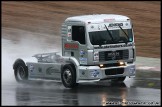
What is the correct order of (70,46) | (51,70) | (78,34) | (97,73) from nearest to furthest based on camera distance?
(97,73) → (78,34) → (70,46) → (51,70)

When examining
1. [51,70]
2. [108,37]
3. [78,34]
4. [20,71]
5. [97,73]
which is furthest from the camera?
[20,71]

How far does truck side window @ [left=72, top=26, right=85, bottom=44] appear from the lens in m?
20.3

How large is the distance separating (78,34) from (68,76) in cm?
145

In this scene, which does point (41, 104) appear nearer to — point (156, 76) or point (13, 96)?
point (13, 96)

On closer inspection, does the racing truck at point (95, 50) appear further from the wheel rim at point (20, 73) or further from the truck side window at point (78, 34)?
the wheel rim at point (20, 73)

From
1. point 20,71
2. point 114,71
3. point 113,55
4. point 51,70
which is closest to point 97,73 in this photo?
point 114,71

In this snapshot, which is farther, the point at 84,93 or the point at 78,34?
the point at 78,34

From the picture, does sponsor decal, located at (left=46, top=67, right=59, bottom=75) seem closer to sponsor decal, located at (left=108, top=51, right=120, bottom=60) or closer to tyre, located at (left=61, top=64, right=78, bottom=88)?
tyre, located at (left=61, top=64, right=78, bottom=88)

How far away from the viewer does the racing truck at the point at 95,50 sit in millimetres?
20109

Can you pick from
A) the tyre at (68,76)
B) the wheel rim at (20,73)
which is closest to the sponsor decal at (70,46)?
the tyre at (68,76)

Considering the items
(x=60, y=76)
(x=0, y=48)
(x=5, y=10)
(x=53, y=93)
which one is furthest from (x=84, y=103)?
(x=5, y=10)

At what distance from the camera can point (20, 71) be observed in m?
22.7

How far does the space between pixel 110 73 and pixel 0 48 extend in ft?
34.5

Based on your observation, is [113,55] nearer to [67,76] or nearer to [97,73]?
[97,73]
